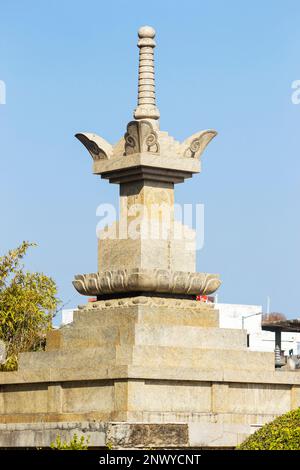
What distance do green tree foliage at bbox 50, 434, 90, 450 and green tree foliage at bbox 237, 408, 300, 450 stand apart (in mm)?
2910

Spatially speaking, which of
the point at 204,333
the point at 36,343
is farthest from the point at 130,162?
the point at 36,343

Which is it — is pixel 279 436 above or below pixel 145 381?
below

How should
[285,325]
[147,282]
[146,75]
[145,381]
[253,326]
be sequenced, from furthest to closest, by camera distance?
[253,326] → [285,325] → [146,75] → [147,282] → [145,381]

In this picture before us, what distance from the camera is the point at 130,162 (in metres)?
29.6

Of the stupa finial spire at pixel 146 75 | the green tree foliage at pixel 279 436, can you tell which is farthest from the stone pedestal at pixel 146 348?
the green tree foliage at pixel 279 436

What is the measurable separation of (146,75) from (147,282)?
448 centimetres

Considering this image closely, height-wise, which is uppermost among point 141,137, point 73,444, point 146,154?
point 141,137

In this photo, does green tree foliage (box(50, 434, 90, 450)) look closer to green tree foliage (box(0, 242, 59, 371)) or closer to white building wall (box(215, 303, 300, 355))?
green tree foliage (box(0, 242, 59, 371))

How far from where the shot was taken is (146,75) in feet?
98.4

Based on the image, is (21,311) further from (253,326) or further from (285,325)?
(253,326)

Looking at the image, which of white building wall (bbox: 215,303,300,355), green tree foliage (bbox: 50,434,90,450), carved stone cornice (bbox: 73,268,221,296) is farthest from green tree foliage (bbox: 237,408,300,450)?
white building wall (bbox: 215,303,300,355)

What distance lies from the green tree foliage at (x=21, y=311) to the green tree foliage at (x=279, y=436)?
13872mm

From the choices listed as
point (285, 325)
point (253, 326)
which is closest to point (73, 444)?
point (285, 325)
